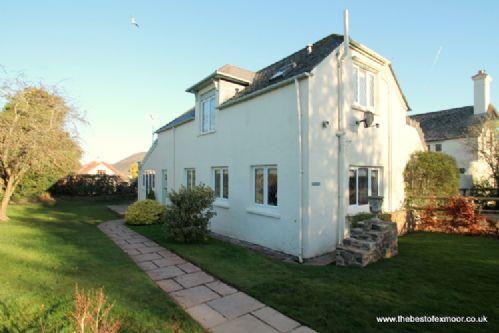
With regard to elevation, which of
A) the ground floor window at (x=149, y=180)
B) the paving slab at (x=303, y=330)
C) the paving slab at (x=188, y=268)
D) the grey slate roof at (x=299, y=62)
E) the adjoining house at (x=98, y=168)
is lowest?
the paving slab at (x=188, y=268)

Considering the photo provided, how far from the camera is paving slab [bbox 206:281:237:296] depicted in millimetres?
5371

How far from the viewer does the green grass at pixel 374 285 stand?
4.34 metres

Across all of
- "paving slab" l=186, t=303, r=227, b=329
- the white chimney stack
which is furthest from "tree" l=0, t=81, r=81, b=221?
the white chimney stack

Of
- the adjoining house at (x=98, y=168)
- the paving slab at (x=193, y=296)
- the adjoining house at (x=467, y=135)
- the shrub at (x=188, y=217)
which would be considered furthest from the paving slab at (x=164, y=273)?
the adjoining house at (x=98, y=168)

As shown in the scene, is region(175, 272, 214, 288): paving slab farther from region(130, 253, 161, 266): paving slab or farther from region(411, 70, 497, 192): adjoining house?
region(411, 70, 497, 192): adjoining house

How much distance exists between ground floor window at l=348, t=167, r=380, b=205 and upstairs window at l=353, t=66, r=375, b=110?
239 cm

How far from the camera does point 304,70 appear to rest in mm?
8148

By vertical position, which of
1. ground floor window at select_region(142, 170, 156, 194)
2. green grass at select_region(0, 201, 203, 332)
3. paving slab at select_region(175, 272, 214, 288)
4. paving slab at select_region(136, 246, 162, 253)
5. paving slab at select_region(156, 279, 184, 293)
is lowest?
paving slab at select_region(136, 246, 162, 253)

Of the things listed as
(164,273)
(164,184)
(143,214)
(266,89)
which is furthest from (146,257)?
(164,184)

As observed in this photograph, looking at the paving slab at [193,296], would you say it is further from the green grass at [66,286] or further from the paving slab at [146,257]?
the paving slab at [146,257]

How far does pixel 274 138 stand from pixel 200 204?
3429mm

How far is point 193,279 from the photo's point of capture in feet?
19.9

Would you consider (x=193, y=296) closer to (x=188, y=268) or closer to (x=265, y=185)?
(x=188, y=268)

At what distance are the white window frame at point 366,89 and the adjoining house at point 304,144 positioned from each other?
36 mm
